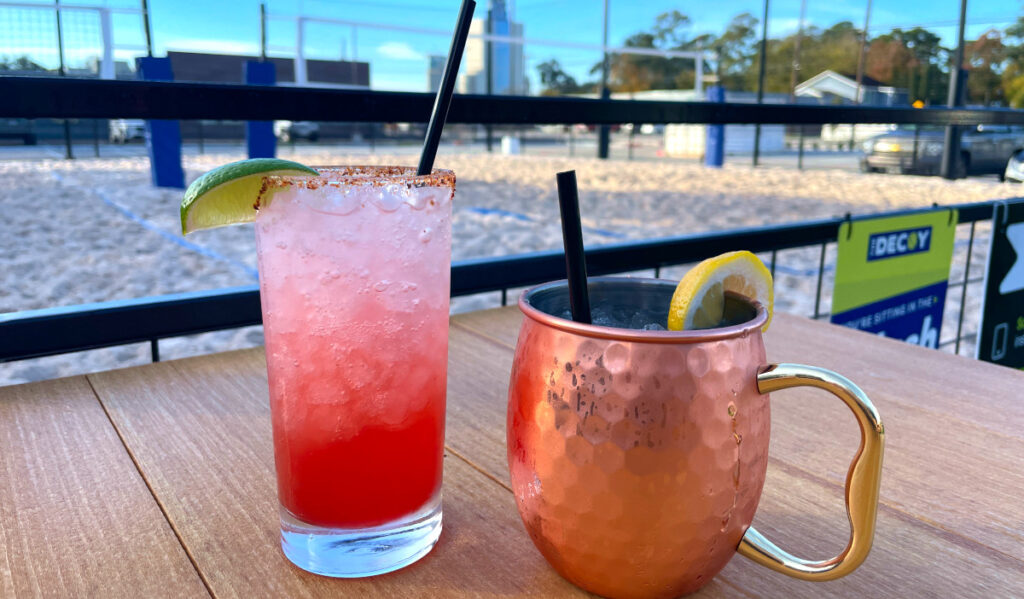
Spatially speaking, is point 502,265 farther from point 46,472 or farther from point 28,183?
point 28,183

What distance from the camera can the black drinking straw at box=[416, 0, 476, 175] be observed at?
0.37 m

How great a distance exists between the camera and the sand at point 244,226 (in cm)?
268

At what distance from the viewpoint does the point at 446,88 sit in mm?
366

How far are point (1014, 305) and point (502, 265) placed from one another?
105 cm

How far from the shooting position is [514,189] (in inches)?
251

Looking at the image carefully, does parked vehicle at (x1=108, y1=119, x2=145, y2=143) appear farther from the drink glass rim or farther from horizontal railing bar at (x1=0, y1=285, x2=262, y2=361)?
the drink glass rim

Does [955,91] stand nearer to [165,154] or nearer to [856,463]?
[165,154]

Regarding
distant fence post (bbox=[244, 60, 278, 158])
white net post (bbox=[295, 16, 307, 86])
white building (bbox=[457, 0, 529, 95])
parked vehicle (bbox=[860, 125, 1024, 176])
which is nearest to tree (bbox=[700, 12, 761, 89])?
white building (bbox=[457, 0, 529, 95])

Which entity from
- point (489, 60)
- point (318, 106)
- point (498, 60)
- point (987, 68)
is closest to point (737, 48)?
point (987, 68)

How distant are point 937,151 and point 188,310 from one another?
10673 mm

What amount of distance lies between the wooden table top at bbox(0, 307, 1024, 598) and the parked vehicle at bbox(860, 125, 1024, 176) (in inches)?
396

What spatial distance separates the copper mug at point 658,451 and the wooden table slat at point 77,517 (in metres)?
0.17

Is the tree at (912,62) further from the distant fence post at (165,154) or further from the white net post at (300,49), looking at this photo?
the distant fence post at (165,154)

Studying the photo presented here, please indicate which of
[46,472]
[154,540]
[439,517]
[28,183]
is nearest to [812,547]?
[439,517]
